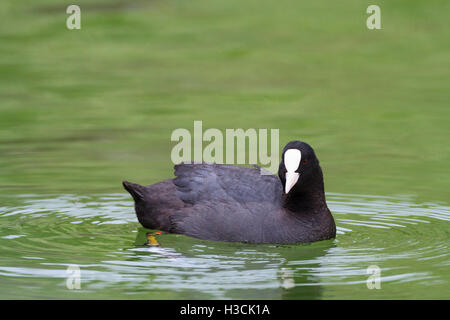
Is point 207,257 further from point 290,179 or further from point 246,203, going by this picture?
point 290,179

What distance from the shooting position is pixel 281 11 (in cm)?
1891

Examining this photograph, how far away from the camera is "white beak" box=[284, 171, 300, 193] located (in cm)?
788

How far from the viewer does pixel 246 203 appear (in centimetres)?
826

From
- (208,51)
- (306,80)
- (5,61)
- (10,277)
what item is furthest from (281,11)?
(10,277)

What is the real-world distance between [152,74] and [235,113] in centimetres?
300

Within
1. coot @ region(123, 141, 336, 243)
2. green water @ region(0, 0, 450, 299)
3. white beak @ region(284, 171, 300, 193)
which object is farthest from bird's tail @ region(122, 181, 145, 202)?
white beak @ region(284, 171, 300, 193)

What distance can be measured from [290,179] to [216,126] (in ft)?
15.6

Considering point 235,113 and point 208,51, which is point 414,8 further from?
point 235,113

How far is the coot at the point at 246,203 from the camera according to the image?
8.12m

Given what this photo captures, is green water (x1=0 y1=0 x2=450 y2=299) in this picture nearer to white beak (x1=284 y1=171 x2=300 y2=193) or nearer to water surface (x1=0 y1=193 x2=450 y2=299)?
water surface (x1=0 y1=193 x2=450 y2=299)

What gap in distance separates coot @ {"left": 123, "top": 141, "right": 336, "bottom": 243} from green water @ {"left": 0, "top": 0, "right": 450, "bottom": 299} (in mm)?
143

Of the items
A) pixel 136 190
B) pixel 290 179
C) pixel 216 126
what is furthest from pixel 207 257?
pixel 216 126

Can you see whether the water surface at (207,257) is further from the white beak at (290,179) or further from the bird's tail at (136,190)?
the white beak at (290,179)

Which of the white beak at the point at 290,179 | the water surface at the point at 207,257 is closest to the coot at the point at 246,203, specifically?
the white beak at the point at 290,179
